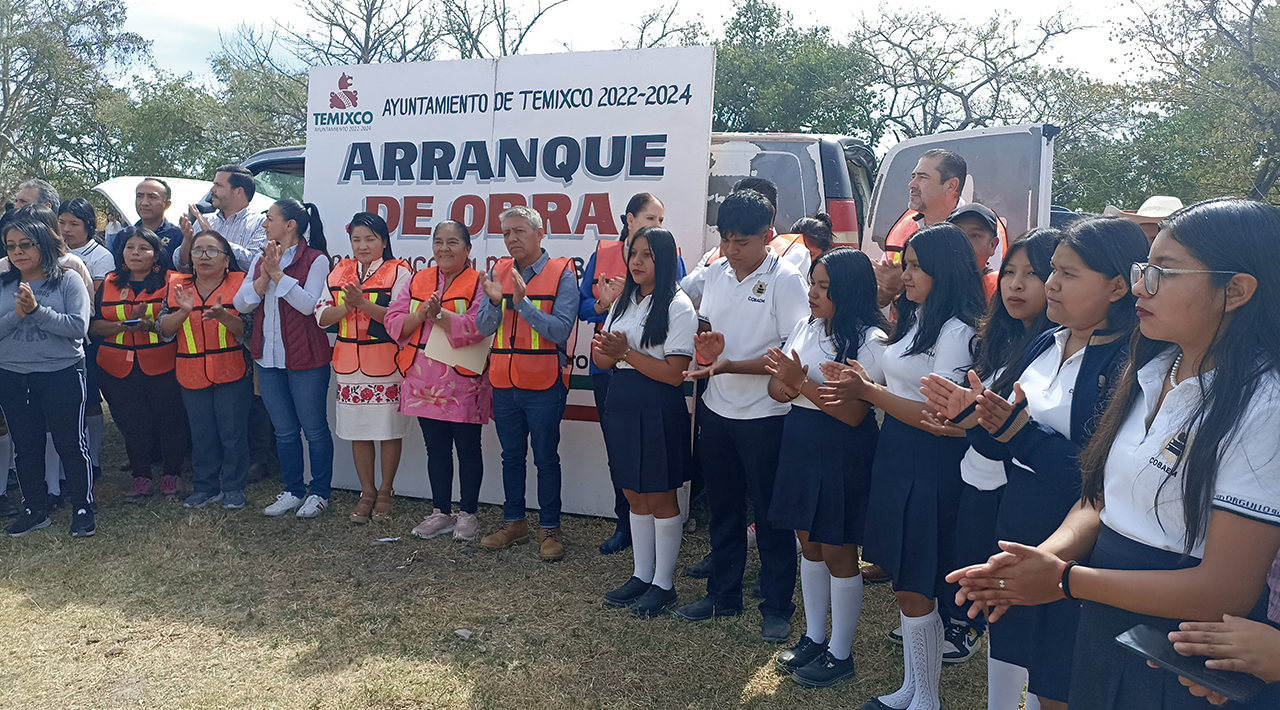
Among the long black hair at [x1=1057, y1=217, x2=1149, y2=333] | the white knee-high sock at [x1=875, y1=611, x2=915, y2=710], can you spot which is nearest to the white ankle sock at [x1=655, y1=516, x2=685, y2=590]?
the white knee-high sock at [x1=875, y1=611, x2=915, y2=710]

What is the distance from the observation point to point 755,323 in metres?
3.67

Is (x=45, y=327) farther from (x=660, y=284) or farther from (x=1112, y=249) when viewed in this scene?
(x=1112, y=249)

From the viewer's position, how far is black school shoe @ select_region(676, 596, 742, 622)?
154 inches

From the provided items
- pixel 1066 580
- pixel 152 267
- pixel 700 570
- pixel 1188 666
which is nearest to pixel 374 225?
pixel 152 267

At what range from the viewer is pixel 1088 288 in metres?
2.18

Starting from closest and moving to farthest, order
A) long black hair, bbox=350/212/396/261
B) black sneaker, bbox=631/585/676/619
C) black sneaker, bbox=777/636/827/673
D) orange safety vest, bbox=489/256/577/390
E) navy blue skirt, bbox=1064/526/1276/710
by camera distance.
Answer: navy blue skirt, bbox=1064/526/1276/710 < black sneaker, bbox=777/636/827/673 < black sneaker, bbox=631/585/676/619 < orange safety vest, bbox=489/256/577/390 < long black hair, bbox=350/212/396/261

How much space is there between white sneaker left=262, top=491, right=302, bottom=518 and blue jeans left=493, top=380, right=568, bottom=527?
163cm

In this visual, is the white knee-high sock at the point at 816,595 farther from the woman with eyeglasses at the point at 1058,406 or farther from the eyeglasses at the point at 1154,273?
the eyeglasses at the point at 1154,273

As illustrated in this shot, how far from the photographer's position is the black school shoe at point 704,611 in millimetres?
3908

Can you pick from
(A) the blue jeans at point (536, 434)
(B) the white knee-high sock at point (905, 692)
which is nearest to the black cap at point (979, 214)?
(B) the white knee-high sock at point (905, 692)

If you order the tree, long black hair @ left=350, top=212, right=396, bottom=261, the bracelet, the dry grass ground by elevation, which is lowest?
the dry grass ground

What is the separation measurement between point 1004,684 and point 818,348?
127 centimetres

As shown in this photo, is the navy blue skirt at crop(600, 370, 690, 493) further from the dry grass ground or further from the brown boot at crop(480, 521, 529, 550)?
the brown boot at crop(480, 521, 529, 550)

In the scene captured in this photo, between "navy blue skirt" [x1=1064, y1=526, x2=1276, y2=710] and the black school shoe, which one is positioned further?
the black school shoe
